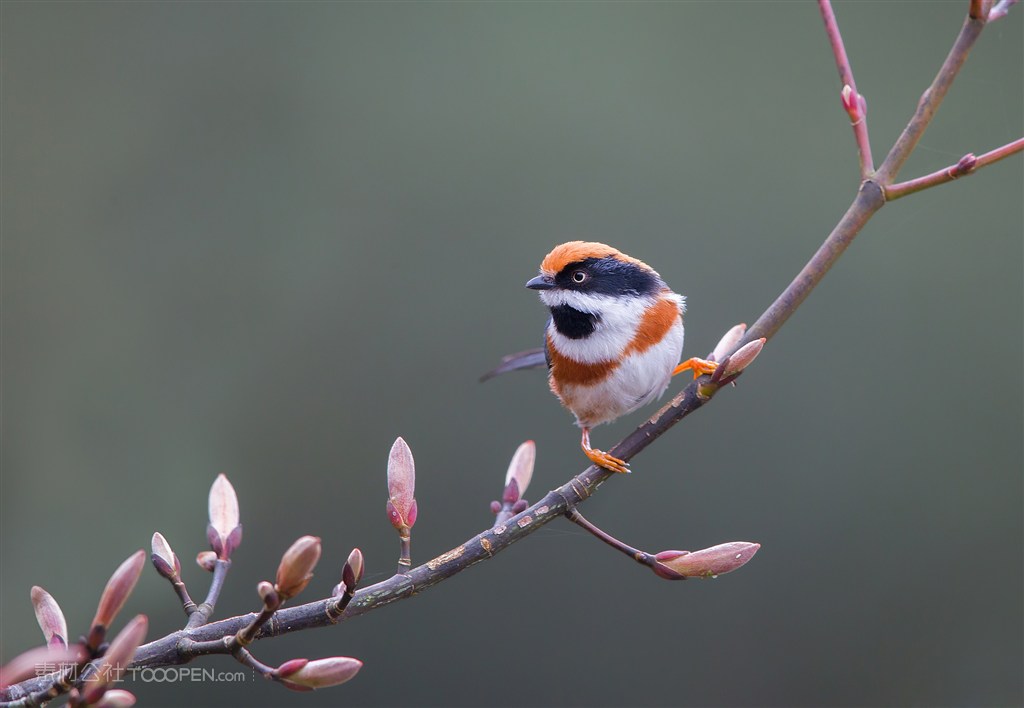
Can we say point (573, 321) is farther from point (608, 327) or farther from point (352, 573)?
point (352, 573)

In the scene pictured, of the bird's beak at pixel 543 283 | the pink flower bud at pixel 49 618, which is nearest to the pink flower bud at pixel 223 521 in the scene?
the pink flower bud at pixel 49 618

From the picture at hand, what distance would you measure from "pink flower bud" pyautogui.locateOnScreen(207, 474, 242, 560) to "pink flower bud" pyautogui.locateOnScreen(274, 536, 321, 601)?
0.50 metres

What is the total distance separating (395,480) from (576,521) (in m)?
0.37

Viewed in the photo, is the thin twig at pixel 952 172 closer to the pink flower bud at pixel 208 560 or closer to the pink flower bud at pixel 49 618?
the pink flower bud at pixel 208 560

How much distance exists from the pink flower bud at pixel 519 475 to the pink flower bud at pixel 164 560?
2.25ft

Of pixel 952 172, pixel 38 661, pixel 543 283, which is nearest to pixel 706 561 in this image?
pixel 952 172

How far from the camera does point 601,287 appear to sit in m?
2.88

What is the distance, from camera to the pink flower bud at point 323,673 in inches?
56.2

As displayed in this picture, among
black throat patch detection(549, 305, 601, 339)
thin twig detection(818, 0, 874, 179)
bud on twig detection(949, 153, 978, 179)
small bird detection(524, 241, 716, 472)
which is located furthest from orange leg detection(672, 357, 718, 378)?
bud on twig detection(949, 153, 978, 179)

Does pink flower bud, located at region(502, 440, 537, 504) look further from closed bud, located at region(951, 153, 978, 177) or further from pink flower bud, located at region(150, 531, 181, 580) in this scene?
closed bud, located at region(951, 153, 978, 177)

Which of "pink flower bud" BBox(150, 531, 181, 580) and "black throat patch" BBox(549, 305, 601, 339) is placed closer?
"pink flower bud" BBox(150, 531, 181, 580)

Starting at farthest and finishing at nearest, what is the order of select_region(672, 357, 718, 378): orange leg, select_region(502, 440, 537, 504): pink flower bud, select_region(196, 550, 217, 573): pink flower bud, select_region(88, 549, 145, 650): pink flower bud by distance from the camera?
1. select_region(672, 357, 718, 378): orange leg
2. select_region(502, 440, 537, 504): pink flower bud
3. select_region(196, 550, 217, 573): pink flower bud
4. select_region(88, 549, 145, 650): pink flower bud

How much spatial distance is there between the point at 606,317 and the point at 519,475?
103 cm

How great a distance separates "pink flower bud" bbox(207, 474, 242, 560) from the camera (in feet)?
5.98
